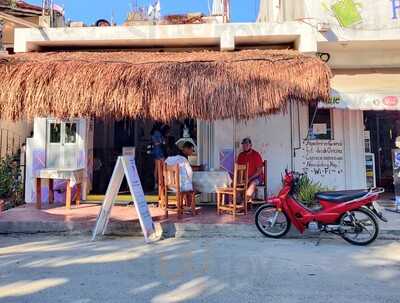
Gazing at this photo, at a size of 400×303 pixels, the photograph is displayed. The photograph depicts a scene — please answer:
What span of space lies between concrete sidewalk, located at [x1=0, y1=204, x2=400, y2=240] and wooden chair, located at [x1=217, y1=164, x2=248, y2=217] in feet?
0.67

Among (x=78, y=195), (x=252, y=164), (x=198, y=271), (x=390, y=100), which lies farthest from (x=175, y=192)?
(x=390, y=100)

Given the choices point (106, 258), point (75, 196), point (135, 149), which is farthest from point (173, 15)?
point (106, 258)


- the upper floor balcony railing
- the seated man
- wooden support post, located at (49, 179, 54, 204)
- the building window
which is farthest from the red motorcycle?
wooden support post, located at (49, 179, 54, 204)

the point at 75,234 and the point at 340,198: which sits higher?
the point at 340,198

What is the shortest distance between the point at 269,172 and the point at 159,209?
2.81 metres

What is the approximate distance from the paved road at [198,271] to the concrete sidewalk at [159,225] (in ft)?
0.89

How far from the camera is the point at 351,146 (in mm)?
9922

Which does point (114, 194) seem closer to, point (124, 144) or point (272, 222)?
point (272, 222)

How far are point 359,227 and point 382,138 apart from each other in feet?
18.3

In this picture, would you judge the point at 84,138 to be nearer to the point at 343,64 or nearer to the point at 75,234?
the point at 75,234

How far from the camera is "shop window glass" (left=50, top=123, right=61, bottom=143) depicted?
9.99 m

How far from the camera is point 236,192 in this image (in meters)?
8.12

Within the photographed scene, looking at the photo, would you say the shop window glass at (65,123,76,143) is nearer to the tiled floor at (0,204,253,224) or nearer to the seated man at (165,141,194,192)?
the tiled floor at (0,204,253,224)

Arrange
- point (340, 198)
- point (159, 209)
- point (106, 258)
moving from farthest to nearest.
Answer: point (159, 209)
point (340, 198)
point (106, 258)
